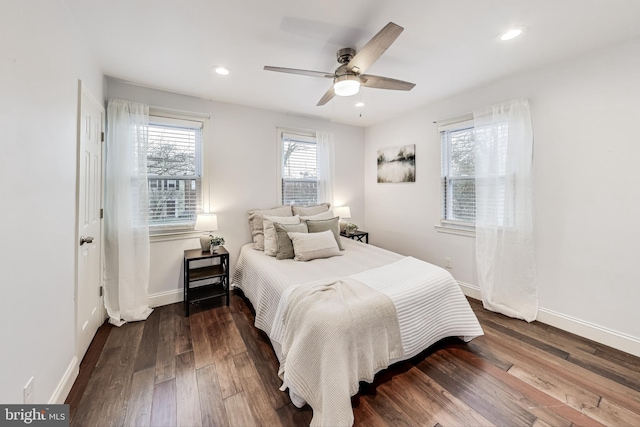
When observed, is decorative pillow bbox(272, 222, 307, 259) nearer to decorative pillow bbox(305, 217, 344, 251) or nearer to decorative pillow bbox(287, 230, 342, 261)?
decorative pillow bbox(287, 230, 342, 261)

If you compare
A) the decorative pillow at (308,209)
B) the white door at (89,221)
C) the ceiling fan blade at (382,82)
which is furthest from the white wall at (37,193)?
the decorative pillow at (308,209)

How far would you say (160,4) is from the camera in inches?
63.2

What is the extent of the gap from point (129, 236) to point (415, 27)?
3.38 m

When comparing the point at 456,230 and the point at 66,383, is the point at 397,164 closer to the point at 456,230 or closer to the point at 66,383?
the point at 456,230

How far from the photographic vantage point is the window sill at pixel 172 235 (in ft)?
9.50

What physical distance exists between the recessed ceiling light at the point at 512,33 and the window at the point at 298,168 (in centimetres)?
260

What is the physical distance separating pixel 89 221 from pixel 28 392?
141 cm

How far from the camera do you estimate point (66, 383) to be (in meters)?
1.61

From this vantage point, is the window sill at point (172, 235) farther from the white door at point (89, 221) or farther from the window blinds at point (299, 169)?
the window blinds at point (299, 169)

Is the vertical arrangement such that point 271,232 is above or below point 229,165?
below

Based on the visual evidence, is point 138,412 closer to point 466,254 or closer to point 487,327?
point 487,327

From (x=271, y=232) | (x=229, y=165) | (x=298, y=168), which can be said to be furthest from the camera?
(x=298, y=168)

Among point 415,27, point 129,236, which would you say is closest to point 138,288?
point 129,236

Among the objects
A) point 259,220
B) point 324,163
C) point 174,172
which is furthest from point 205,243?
point 324,163
